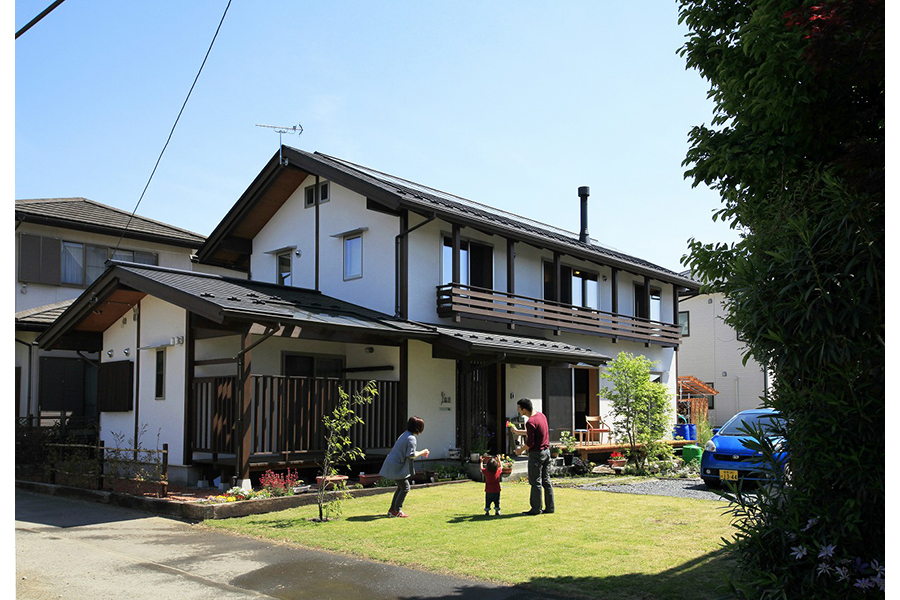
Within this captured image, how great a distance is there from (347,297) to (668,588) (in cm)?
1340

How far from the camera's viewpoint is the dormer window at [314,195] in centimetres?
2011

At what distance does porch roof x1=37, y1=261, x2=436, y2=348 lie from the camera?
13.6 meters

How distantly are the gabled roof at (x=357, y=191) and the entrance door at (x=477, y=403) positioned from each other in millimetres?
3564

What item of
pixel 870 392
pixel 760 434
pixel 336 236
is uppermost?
pixel 336 236

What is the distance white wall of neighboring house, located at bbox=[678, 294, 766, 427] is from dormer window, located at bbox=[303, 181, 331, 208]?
72.9ft

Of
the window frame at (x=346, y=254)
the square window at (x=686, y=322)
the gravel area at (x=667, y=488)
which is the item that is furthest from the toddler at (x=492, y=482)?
the square window at (x=686, y=322)

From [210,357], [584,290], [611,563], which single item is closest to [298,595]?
[611,563]

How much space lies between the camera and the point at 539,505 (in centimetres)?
1149

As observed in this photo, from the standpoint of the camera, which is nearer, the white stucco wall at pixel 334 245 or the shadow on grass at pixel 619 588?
Result: the shadow on grass at pixel 619 588

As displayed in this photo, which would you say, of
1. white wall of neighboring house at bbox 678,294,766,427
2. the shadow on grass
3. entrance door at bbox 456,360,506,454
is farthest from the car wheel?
white wall of neighboring house at bbox 678,294,766,427

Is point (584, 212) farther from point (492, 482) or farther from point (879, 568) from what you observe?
point (879, 568)

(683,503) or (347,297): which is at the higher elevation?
(347,297)

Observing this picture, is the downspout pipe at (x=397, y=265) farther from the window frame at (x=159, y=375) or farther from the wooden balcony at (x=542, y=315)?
the window frame at (x=159, y=375)

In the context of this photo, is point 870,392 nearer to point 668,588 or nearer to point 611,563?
point 668,588
